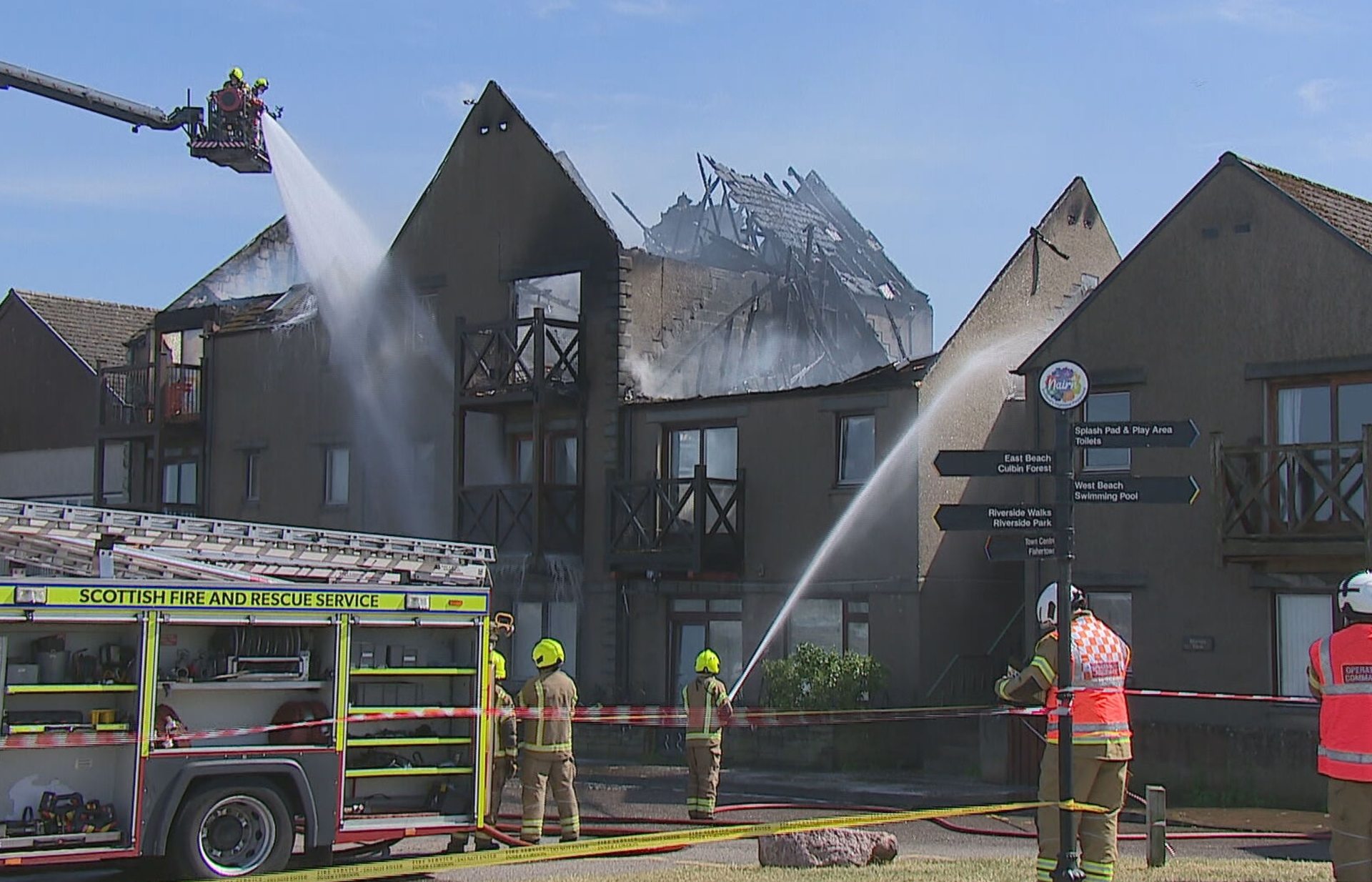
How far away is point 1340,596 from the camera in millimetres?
9141

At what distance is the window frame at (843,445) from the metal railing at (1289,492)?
5411mm

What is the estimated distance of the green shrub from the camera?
2197 cm

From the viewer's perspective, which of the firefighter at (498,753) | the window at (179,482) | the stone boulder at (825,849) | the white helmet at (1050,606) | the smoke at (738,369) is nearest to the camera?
the white helmet at (1050,606)

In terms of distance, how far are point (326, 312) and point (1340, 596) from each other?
23511 mm

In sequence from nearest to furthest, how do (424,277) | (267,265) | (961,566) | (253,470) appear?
1. (961,566)
2. (424,277)
3. (253,470)
4. (267,265)

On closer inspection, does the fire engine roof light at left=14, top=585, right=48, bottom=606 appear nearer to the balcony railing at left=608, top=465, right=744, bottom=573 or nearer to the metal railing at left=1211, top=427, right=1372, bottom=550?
the metal railing at left=1211, top=427, right=1372, bottom=550

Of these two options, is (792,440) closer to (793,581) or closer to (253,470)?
(793,581)

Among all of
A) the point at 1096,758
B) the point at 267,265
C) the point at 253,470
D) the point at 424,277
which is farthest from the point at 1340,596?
the point at 267,265

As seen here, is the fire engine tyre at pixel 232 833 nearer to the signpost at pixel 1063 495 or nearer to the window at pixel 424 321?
the signpost at pixel 1063 495

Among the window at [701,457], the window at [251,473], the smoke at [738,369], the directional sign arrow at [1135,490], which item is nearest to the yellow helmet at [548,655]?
the directional sign arrow at [1135,490]

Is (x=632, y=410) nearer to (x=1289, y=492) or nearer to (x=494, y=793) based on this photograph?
(x=1289, y=492)

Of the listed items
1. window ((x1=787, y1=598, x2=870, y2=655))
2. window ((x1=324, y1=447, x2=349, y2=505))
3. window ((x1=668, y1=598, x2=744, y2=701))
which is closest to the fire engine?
window ((x1=787, y1=598, x2=870, y2=655))

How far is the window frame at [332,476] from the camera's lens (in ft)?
98.4

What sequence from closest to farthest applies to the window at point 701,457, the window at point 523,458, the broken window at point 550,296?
the window at point 701,457, the window at point 523,458, the broken window at point 550,296
